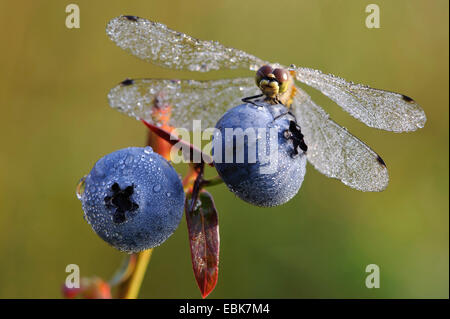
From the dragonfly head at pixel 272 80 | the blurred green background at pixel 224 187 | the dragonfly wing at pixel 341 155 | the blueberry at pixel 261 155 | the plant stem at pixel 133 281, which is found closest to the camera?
the blueberry at pixel 261 155

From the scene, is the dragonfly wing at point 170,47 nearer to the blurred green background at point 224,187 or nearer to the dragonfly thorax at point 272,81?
the dragonfly thorax at point 272,81

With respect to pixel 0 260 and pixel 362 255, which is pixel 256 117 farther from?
pixel 0 260

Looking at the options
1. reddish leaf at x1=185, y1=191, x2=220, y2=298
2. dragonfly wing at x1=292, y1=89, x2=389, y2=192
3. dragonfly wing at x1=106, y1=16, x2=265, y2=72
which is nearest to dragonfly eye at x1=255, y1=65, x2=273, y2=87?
dragonfly wing at x1=106, y1=16, x2=265, y2=72

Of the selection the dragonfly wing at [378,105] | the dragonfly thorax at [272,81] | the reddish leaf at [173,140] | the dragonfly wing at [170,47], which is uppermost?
the dragonfly wing at [170,47]

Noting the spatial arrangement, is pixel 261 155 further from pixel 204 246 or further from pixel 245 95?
pixel 245 95

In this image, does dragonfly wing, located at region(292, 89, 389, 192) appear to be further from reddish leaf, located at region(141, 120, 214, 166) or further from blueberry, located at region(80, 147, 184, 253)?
blueberry, located at region(80, 147, 184, 253)

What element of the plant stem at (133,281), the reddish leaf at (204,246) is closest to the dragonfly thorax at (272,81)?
the reddish leaf at (204,246)

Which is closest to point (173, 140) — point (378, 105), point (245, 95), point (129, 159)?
point (129, 159)
